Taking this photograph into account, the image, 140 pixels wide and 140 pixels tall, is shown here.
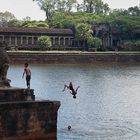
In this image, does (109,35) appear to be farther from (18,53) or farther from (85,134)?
(85,134)

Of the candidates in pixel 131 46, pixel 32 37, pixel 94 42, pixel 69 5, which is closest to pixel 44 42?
pixel 32 37

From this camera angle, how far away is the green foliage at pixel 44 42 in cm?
9856

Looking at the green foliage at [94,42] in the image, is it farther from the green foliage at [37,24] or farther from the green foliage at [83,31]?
the green foliage at [37,24]

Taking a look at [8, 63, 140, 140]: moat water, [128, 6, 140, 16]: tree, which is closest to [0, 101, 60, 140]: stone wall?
[8, 63, 140, 140]: moat water

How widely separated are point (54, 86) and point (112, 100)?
34.7 ft

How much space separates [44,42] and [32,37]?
26.5 ft

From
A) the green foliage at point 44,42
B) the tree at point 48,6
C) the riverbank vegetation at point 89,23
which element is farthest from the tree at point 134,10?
the green foliage at point 44,42

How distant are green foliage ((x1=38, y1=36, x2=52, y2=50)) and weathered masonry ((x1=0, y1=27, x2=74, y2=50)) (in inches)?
99.3

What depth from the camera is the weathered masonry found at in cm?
10481

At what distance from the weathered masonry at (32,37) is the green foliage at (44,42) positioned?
2.52 m

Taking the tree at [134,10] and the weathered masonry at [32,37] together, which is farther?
the tree at [134,10]

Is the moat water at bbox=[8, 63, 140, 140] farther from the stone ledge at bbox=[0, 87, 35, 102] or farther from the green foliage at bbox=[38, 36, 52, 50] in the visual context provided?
the green foliage at bbox=[38, 36, 52, 50]

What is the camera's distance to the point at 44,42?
3880 inches

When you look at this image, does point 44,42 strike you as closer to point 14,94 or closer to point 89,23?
point 89,23
